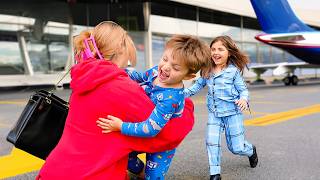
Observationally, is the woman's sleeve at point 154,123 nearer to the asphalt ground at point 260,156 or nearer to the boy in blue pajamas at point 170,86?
the boy in blue pajamas at point 170,86

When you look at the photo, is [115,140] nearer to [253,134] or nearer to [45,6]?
[253,134]

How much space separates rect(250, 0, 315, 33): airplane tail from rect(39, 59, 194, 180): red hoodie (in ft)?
67.3

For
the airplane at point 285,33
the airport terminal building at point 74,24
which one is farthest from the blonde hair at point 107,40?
the airplane at point 285,33

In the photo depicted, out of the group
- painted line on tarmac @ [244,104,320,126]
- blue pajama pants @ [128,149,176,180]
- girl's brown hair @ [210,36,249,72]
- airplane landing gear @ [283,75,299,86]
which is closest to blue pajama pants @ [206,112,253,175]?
girl's brown hair @ [210,36,249,72]

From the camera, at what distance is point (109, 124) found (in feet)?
6.84

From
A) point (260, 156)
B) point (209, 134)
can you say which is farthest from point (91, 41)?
point (260, 156)

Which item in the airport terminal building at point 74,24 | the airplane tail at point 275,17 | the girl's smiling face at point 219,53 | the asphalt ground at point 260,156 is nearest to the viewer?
the girl's smiling face at point 219,53

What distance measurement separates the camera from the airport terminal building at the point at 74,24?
20.2 m

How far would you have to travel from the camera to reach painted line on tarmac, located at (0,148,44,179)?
13.5 feet

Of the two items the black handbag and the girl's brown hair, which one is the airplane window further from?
the black handbag

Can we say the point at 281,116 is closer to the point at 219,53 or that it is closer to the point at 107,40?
the point at 219,53

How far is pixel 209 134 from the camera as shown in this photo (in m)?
3.74

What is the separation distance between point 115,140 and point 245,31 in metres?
30.7

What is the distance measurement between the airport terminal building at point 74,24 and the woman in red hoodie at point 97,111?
18.6m
